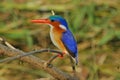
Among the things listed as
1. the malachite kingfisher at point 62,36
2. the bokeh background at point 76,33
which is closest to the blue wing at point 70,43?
the malachite kingfisher at point 62,36

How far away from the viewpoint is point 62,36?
2.96ft

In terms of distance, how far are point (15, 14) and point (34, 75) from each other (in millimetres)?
507

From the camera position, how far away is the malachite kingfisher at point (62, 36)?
2.82 ft

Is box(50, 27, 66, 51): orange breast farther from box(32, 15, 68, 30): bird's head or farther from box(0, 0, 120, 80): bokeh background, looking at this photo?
box(0, 0, 120, 80): bokeh background

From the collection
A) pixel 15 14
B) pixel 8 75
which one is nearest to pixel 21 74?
pixel 8 75

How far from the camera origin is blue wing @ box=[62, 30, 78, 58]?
88 centimetres

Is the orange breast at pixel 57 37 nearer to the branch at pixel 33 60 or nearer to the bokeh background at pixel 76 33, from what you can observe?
the branch at pixel 33 60

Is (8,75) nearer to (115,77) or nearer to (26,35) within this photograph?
(26,35)

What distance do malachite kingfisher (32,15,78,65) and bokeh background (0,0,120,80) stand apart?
5.60 ft

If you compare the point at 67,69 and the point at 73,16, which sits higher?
the point at 73,16

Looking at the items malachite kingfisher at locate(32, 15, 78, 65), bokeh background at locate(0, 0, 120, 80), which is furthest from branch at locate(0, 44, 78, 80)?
bokeh background at locate(0, 0, 120, 80)

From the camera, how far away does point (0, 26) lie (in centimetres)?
287

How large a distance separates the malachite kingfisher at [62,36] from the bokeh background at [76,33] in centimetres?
171

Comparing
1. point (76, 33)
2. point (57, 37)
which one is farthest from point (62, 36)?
point (76, 33)
